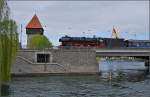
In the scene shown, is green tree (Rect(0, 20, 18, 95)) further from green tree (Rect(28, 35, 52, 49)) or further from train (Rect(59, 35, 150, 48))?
green tree (Rect(28, 35, 52, 49))

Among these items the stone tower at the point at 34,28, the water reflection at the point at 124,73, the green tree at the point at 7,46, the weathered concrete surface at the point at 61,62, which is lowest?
the water reflection at the point at 124,73

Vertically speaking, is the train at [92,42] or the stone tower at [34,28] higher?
the stone tower at [34,28]

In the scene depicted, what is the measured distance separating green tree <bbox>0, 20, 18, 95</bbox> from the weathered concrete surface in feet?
131

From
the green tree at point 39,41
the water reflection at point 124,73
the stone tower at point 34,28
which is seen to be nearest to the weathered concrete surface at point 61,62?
the water reflection at point 124,73

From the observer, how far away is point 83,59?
8888cm

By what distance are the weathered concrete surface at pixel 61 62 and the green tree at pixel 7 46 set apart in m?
40.0

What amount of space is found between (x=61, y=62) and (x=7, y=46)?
46711 millimetres

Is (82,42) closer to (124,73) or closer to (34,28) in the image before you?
(124,73)

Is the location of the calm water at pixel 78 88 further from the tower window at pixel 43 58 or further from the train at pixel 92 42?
the train at pixel 92 42

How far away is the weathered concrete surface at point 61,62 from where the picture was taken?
85812 millimetres

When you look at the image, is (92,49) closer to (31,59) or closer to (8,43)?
(31,59)

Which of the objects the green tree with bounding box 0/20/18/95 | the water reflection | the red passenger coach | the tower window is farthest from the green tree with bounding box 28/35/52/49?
the green tree with bounding box 0/20/18/95

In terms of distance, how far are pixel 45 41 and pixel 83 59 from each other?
87.5ft

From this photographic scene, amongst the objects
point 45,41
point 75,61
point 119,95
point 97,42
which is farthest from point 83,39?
point 119,95
